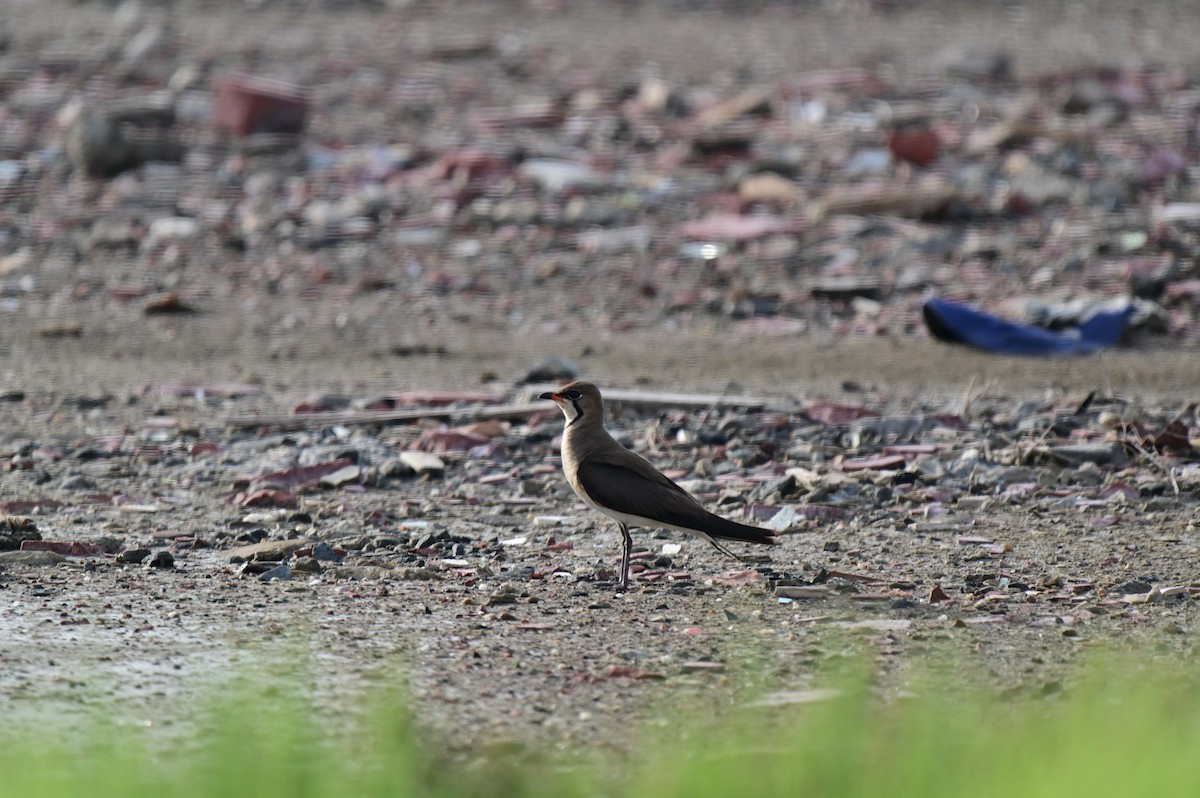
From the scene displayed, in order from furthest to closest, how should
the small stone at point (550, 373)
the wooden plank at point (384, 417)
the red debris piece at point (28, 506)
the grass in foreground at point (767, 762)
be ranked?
the small stone at point (550, 373), the wooden plank at point (384, 417), the red debris piece at point (28, 506), the grass in foreground at point (767, 762)

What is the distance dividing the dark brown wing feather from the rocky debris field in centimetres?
24

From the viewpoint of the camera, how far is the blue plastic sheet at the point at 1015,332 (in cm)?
950

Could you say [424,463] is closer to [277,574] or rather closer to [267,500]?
[267,500]

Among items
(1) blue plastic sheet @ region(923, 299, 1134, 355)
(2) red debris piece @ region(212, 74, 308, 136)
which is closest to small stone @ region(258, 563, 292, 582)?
(1) blue plastic sheet @ region(923, 299, 1134, 355)

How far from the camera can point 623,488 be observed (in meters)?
5.64

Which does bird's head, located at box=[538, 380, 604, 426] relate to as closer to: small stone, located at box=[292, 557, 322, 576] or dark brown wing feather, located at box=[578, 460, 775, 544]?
dark brown wing feather, located at box=[578, 460, 775, 544]

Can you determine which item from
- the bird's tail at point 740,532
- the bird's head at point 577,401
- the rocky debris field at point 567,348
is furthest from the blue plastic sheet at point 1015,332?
the bird's tail at point 740,532

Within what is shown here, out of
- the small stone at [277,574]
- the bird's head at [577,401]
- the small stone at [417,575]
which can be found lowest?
the small stone at [417,575]

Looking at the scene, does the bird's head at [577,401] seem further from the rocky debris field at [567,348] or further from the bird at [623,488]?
the rocky debris field at [567,348]

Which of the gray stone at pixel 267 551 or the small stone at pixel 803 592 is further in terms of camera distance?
the gray stone at pixel 267 551

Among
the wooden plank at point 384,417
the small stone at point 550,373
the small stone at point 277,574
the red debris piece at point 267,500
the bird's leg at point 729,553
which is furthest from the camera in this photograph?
the small stone at point 550,373

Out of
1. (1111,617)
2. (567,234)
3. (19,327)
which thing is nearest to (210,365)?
(19,327)

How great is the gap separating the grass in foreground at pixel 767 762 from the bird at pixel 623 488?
178 cm

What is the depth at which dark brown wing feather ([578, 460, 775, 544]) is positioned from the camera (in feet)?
17.9
